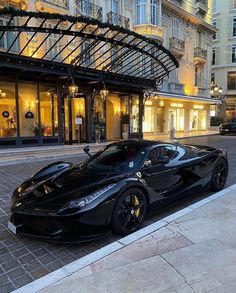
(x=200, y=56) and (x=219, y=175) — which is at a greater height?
(x=200, y=56)

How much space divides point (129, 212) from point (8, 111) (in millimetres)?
10877

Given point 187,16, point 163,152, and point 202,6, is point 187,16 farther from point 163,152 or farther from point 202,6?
point 163,152

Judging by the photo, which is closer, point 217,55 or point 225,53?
point 225,53

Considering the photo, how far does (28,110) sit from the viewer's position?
44.0 ft

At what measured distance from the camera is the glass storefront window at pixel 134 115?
18.2 meters

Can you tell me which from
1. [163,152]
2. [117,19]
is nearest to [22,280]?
[163,152]

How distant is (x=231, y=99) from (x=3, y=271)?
42.3 meters

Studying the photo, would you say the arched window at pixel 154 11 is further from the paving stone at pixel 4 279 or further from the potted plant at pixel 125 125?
the paving stone at pixel 4 279

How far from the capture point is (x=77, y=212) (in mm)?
3164

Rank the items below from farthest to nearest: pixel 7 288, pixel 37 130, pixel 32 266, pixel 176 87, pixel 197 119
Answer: pixel 197 119, pixel 176 87, pixel 37 130, pixel 32 266, pixel 7 288

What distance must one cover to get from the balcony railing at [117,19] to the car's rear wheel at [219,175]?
46.1 feet

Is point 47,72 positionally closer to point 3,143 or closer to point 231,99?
point 3,143

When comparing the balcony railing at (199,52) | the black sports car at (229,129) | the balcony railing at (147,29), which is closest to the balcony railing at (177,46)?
the balcony railing at (199,52)

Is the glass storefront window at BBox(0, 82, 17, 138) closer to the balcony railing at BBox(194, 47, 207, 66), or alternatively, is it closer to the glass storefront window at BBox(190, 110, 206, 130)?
the glass storefront window at BBox(190, 110, 206, 130)
